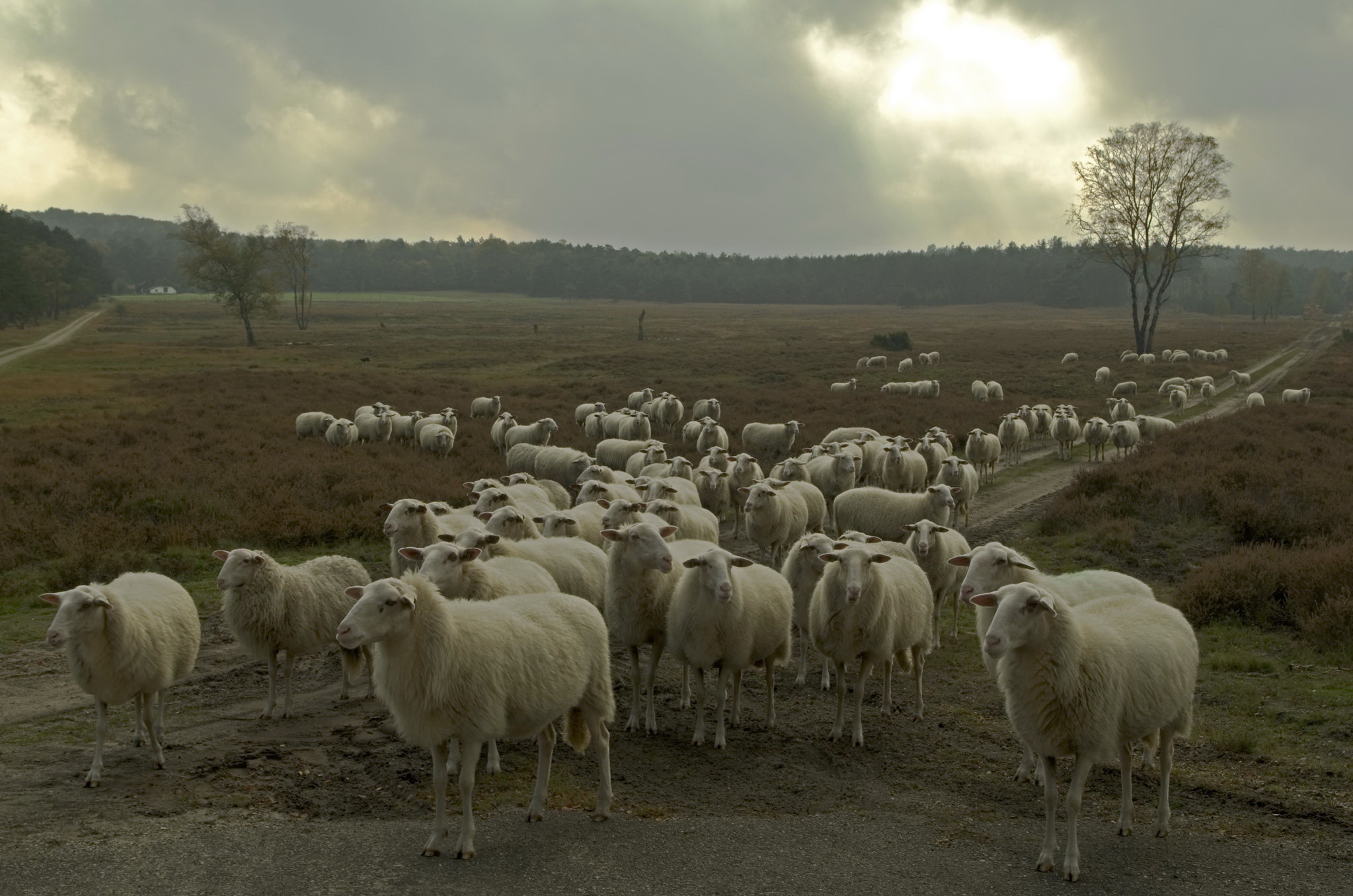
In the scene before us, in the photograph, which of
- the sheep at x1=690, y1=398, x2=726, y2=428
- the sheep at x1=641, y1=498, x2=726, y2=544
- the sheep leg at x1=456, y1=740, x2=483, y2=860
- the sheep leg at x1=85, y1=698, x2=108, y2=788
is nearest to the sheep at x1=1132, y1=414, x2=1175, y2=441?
the sheep at x1=690, y1=398, x2=726, y2=428

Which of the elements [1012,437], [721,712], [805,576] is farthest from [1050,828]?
[1012,437]

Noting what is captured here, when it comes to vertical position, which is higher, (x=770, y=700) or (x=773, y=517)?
(x=773, y=517)

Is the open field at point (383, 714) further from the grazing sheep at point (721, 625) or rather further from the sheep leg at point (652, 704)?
the grazing sheep at point (721, 625)

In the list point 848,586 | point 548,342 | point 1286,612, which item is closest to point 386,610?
point 848,586

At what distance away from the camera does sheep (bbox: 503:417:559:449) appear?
27.3 meters

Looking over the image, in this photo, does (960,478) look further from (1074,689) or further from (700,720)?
(1074,689)

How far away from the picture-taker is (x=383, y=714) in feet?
31.8

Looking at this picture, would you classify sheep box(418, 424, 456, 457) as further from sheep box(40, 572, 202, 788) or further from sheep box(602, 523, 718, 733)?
sheep box(40, 572, 202, 788)

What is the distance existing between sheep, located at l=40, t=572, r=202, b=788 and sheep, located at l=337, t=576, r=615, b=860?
2.34 meters

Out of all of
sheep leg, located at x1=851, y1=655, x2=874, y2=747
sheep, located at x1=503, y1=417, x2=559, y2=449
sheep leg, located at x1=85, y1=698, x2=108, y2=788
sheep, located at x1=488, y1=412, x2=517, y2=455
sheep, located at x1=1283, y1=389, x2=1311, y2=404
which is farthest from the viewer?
sheep, located at x1=1283, y1=389, x2=1311, y2=404

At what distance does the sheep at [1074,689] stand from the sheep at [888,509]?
8220 millimetres

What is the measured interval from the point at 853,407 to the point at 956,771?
29.7 m

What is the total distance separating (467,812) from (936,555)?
A: 25.5 ft

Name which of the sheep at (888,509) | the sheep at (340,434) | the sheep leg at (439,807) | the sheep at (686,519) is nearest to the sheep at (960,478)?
the sheep at (888,509)
